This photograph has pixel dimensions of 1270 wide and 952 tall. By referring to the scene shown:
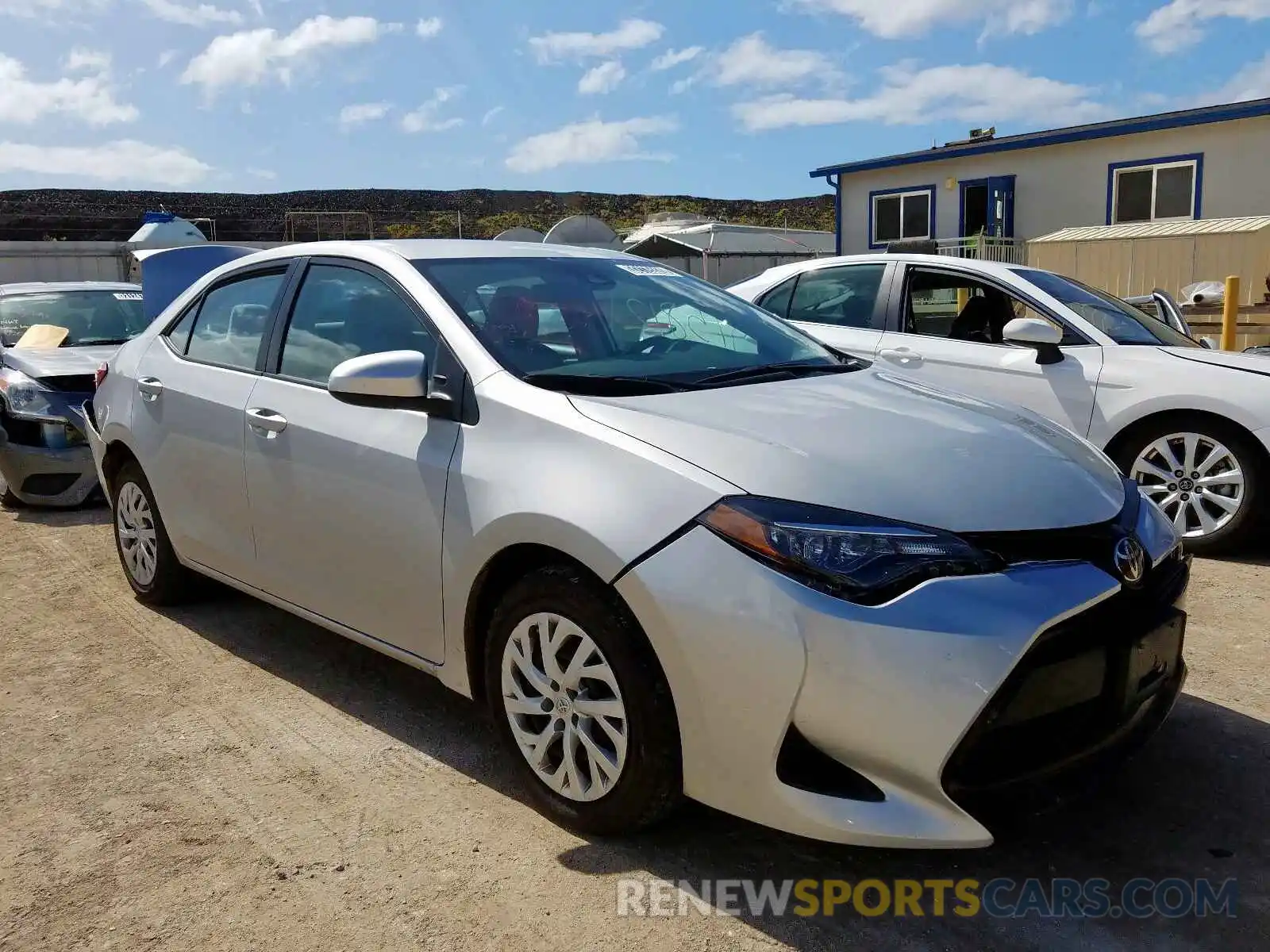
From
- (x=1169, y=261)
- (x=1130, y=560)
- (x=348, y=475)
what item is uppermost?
(x=1169, y=261)

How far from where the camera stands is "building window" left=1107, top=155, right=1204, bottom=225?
1717 centimetres

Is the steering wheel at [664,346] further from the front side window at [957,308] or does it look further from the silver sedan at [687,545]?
the front side window at [957,308]

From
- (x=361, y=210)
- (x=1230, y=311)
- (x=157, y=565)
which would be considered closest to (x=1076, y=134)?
(x=1230, y=311)

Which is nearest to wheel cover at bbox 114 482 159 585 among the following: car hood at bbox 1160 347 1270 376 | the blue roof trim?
car hood at bbox 1160 347 1270 376

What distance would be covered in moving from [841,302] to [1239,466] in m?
2.36

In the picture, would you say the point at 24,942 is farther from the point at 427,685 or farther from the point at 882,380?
the point at 882,380

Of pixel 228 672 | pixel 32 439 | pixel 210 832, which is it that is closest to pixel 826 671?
pixel 210 832

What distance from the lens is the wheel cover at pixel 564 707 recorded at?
264 centimetres

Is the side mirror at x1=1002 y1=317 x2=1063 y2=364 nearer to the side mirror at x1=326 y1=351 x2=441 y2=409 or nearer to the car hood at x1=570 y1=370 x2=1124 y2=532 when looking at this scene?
the car hood at x1=570 y1=370 x2=1124 y2=532

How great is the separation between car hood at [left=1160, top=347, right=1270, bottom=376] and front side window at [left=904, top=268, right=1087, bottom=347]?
0.81m

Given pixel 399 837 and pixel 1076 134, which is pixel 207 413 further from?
pixel 1076 134

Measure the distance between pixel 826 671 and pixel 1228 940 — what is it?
3.60ft

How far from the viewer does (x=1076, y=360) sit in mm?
5695

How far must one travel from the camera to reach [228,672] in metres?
4.10
